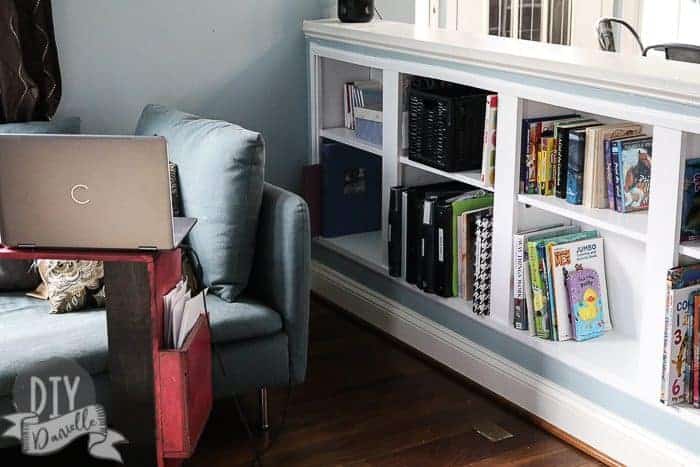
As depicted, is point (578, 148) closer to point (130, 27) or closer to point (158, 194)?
point (158, 194)

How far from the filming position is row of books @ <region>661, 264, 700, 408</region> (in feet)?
8.32

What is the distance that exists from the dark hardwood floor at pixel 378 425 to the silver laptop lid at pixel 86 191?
2.44 ft

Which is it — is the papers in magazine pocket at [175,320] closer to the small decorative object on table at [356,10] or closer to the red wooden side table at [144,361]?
the red wooden side table at [144,361]

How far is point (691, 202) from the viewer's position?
8.32ft

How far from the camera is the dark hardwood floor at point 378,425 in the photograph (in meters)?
2.85

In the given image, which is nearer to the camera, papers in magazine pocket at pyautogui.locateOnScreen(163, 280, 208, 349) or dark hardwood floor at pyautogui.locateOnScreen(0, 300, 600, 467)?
papers in magazine pocket at pyautogui.locateOnScreen(163, 280, 208, 349)

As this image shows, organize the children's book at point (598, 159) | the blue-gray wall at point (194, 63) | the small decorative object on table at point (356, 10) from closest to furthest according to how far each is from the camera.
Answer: the children's book at point (598, 159) → the blue-gray wall at point (194, 63) → the small decorative object on table at point (356, 10)

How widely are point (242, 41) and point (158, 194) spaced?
1.72 m

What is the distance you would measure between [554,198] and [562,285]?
0.25 m

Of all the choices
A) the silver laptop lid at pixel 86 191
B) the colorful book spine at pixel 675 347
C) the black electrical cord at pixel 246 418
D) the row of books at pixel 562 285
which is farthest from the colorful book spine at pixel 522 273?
the silver laptop lid at pixel 86 191

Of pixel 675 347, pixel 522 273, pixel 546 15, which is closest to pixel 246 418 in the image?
pixel 522 273

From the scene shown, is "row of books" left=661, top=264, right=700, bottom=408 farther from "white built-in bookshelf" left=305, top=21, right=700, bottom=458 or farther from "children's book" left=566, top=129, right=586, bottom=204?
"children's book" left=566, top=129, right=586, bottom=204

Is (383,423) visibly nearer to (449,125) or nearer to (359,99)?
(449,125)

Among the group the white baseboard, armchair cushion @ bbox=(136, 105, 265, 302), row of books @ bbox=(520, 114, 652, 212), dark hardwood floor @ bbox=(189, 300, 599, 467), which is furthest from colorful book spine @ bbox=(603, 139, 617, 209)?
armchair cushion @ bbox=(136, 105, 265, 302)
